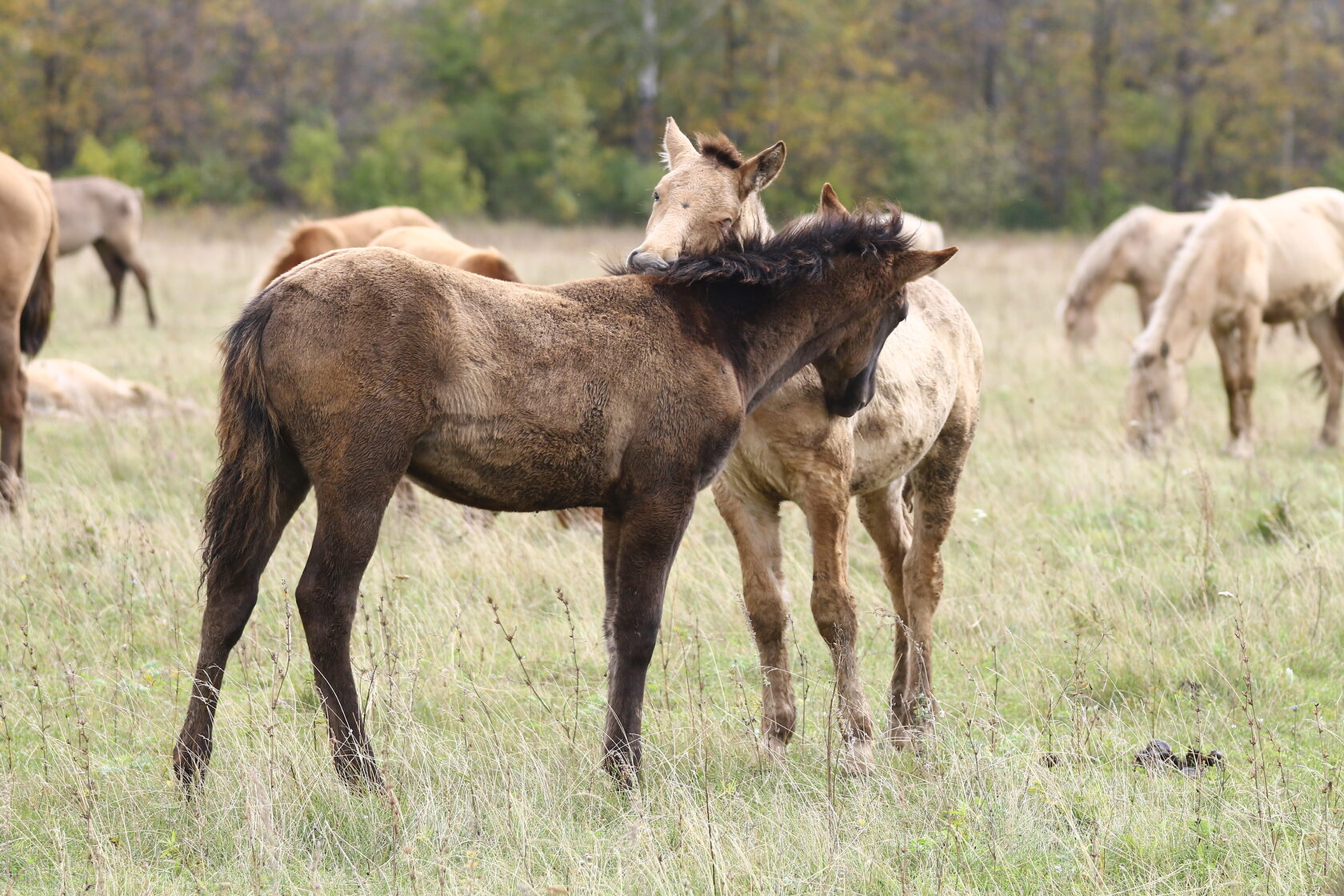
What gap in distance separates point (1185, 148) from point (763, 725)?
39.0 meters

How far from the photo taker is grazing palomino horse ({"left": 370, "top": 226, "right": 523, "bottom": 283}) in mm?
7395

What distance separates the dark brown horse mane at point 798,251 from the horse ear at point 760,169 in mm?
1228

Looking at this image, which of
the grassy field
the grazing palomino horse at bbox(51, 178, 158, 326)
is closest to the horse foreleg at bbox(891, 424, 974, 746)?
the grassy field

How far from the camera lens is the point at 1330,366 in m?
10.5

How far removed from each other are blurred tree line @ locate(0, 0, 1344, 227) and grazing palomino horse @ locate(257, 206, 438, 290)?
83.9ft

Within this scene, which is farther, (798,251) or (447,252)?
(447,252)

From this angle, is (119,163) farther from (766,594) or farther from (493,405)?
(493,405)

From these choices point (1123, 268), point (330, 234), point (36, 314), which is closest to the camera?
point (36, 314)

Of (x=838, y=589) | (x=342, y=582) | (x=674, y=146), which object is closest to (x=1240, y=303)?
(x=674, y=146)

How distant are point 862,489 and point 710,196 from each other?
4.69 ft

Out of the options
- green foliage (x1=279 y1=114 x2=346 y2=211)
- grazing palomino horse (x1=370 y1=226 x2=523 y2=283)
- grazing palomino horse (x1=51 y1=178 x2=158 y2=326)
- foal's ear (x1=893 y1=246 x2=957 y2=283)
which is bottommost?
green foliage (x1=279 y1=114 x2=346 y2=211)

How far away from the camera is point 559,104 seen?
120 ft

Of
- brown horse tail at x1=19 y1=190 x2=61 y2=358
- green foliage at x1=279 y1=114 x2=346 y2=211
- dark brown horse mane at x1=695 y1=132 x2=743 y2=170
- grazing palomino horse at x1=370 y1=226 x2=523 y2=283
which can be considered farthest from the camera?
green foliage at x1=279 y1=114 x2=346 y2=211

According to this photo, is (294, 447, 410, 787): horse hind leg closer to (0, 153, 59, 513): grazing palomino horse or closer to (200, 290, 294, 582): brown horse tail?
(200, 290, 294, 582): brown horse tail
